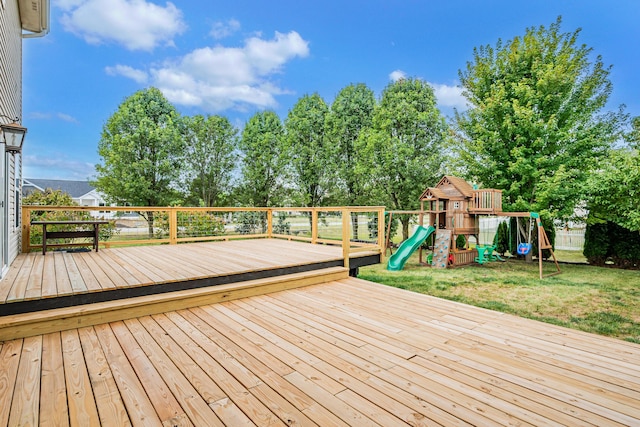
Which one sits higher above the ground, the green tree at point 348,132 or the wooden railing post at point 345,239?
the green tree at point 348,132

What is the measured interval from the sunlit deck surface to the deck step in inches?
1.5

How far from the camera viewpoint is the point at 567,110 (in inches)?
320

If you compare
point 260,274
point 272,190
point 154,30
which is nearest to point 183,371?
point 260,274

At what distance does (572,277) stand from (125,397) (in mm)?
8093

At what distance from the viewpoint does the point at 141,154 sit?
12.3 metres

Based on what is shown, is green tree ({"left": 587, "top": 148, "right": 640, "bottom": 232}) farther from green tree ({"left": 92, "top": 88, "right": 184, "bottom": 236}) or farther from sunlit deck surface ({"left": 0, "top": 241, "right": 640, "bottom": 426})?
green tree ({"left": 92, "top": 88, "right": 184, "bottom": 236})

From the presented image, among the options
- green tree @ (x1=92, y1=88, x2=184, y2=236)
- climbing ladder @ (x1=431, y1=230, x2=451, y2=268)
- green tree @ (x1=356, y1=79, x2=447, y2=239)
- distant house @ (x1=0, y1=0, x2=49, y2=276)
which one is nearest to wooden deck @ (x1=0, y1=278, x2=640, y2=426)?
distant house @ (x1=0, y1=0, x2=49, y2=276)

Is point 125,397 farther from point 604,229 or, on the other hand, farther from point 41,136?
point 41,136

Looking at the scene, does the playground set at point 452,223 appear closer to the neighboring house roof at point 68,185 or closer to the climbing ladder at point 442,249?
the climbing ladder at point 442,249

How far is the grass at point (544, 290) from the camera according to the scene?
13.5 feet

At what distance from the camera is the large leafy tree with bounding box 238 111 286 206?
12875 millimetres

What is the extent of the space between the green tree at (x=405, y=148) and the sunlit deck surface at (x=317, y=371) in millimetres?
8619

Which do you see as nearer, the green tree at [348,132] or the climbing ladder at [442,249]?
the climbing ladder at [442,249]

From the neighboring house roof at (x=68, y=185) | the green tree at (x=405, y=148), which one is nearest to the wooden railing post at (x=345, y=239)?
the green tree at (x=405, y=148)
